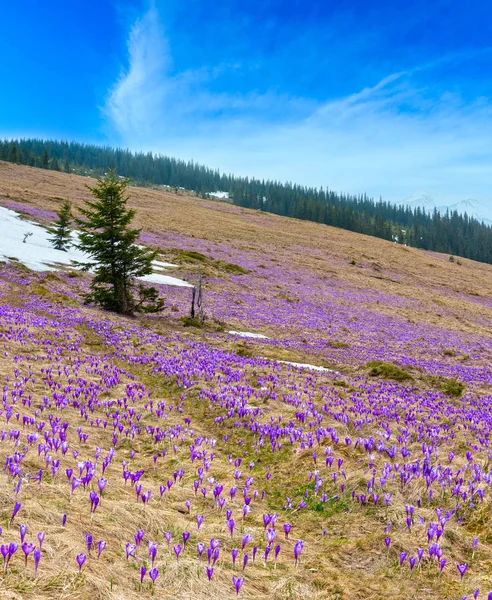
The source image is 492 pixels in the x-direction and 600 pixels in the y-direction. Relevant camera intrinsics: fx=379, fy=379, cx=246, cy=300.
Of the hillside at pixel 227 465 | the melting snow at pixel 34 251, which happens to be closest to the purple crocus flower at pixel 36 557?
the hillside at pixel 227 465

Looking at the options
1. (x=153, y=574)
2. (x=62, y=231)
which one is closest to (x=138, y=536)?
(x=153, y=574)

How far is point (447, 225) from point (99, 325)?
649 ft

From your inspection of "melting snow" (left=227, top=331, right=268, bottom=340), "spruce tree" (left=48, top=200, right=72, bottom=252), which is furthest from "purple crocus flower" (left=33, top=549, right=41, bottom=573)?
"spruce tree" (left=48, top=200, right=72, bottom=252)

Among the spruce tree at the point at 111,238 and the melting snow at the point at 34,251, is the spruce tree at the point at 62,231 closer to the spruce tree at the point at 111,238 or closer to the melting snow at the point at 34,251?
the melting snow at the point at 34,251

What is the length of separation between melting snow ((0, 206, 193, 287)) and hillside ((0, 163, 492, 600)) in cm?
1204

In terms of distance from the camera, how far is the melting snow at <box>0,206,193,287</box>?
30.6 meters

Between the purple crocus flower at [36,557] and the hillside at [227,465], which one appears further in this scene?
the hillside at [227,465]

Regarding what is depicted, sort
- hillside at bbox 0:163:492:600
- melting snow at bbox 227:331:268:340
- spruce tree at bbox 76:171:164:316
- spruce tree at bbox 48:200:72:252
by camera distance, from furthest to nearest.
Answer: spruce tree at bbox 48:200:72:252, melting snow at bbox 227:331:268:340, spruce tree at bbox 76:171:164:316, hillside at bbox 0:163:492:600

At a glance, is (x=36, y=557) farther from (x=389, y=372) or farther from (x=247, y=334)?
(x=247, y=334)

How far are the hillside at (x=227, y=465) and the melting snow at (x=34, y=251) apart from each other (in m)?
12.0

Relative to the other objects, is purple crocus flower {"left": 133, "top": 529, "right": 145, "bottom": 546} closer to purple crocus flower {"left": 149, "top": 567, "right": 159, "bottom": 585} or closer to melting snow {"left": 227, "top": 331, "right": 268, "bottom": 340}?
purple crocus flower {"left": 149, "top": 567, "right": 159, "bottom": 585}

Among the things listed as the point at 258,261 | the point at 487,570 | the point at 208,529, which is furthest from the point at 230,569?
the point at 258,261

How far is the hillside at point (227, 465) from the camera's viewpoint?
3207 mm

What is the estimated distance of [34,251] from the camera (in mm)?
34625
